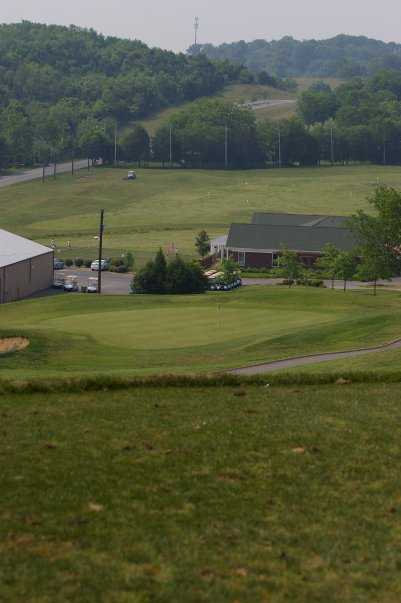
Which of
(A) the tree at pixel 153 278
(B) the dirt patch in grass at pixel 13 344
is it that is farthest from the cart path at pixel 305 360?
(A) the tree at pixel 153 278

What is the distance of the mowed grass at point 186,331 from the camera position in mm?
35688

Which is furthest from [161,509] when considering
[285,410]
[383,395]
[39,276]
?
[39,276]

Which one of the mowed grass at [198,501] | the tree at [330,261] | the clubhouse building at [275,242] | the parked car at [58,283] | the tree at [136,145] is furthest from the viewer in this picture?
the tree at [136,145]

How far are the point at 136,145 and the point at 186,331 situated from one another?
15645 cm

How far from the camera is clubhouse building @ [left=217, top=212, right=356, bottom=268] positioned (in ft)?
319

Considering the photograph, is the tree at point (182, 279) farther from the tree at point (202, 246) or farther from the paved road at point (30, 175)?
the paved road at point (30, 175)

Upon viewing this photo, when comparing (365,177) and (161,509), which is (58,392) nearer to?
(161,509)

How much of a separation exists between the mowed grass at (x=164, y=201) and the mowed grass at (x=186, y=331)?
1971 inches

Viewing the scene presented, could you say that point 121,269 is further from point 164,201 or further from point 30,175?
point 30,175

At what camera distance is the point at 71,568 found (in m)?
13.7

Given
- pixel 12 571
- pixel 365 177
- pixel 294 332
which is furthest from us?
pixel 365 177

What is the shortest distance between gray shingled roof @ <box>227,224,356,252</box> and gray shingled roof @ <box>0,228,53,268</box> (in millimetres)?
23985

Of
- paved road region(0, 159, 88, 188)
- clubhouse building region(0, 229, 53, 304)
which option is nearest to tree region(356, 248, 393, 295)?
clubhouse building region(0, 229, 53, 304)

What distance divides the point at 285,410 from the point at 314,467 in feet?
13.4
